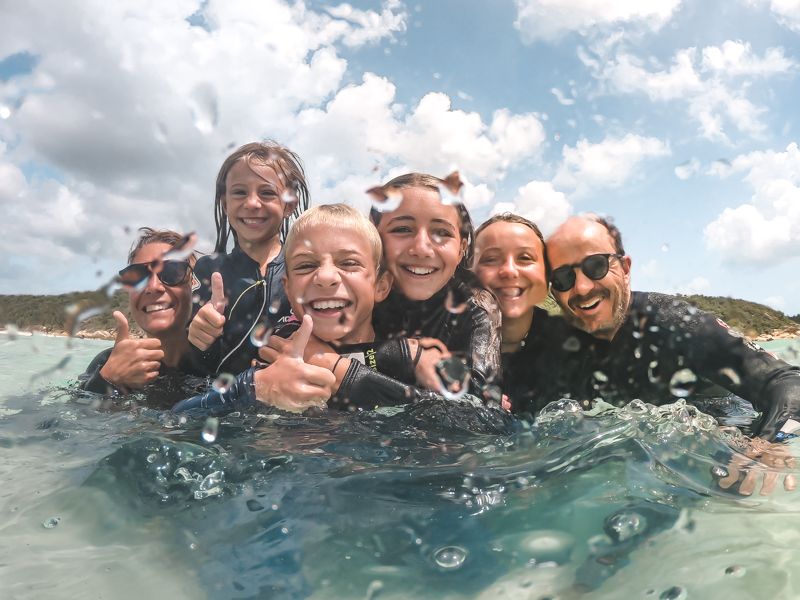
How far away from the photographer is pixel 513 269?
12.4ft

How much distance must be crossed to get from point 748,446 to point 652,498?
3.48 ft

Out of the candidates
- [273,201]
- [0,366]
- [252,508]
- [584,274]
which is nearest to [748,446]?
[584,274]

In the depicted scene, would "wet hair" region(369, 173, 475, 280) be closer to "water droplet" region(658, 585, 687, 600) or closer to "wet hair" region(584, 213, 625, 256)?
"wet hair" region(584, 213, 625, 256)

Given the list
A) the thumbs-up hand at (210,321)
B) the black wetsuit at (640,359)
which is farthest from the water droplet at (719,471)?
the thumbs-up hand at (210,321)

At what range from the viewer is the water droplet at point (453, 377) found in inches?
126

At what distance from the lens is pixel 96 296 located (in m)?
3.38

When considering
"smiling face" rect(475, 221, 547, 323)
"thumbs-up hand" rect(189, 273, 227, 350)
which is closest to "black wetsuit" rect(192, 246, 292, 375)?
Result: "thumbs-up hand" rect(189, 273, 227, 350)

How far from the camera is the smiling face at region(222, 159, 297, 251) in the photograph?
4523 mm

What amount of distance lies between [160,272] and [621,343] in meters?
3.20

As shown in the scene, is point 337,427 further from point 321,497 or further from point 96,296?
point 96,296

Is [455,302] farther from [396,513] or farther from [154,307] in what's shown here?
[154,307]

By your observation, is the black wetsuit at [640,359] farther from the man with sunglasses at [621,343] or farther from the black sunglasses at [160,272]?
the black sunglasses at [160,272]

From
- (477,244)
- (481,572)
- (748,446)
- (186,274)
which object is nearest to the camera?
(481,572)

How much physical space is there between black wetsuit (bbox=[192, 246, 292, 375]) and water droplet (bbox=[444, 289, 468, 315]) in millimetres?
1108
